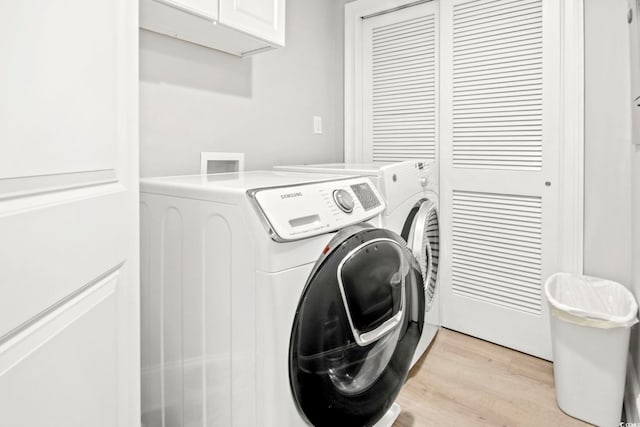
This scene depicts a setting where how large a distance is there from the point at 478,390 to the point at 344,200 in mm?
1245

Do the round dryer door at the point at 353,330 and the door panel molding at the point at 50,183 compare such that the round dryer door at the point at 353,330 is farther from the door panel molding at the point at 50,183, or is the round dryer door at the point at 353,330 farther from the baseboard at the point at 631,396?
the baseboard at the point at 631,396

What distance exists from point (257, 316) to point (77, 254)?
41 cm

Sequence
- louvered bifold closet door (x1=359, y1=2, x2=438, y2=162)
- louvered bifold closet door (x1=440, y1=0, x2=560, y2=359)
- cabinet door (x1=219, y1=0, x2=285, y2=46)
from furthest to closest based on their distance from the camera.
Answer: louvered bifold closet door (x1=359, y1=2, x2=438, y2=162)
louvered bifold closet door (x1=440, y1=0, x2=560, y2=359)
cabinet door (x1=219, y1=0, x2=285, y2=46)

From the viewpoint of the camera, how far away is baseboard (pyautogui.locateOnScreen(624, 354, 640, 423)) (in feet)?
4.73

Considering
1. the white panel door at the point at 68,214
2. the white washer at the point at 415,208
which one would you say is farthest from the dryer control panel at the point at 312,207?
the white panel door at the point at 68,214

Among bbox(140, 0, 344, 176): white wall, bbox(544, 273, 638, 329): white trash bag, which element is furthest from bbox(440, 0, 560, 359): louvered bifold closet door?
bbox(140, 0, 344, 176): white wall

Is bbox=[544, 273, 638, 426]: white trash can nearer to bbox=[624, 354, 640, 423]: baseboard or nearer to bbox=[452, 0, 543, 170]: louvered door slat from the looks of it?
bbox=[624, 354, 640, 423]: baseboard

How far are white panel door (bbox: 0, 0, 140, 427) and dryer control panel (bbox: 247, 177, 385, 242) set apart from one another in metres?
0.31

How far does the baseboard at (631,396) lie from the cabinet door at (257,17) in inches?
81.8

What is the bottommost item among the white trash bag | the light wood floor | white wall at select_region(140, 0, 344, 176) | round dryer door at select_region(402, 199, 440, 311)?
the light wood floor

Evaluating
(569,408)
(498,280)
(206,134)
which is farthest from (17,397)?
(498,280)

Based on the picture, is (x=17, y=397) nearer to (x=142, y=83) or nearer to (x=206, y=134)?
(x=142, y=83)

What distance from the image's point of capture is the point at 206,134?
1.70m

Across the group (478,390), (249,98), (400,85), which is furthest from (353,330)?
(400,85)
